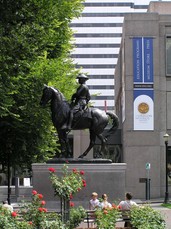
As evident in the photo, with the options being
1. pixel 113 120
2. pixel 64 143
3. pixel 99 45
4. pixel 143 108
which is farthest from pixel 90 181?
pixel 99 45

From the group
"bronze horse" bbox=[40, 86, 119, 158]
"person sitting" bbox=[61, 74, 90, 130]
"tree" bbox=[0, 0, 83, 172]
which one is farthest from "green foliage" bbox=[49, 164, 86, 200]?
"tree" bbox=[0, 0, 83, 172]

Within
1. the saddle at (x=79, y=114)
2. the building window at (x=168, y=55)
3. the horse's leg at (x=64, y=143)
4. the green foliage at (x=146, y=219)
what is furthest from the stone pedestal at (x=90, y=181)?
the building window at (x=168, y=55)

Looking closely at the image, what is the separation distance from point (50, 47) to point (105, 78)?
9564 centimetres

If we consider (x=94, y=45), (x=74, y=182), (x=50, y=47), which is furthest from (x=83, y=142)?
(x=94, y=45)

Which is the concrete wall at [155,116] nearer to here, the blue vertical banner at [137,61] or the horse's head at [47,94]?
the blue vertical banner at [137,61]

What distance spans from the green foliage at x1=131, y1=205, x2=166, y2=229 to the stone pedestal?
910 cm

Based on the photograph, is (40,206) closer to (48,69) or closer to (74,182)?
(74,182)

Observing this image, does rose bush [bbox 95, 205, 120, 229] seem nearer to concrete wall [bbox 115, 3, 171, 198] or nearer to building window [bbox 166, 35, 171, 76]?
concrete wall [bbox 115, 3, 171, 198]

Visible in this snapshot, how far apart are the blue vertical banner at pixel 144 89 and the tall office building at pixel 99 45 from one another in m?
75.3

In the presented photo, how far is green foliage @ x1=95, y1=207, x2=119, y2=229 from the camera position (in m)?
13.4

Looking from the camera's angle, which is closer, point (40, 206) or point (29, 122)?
point (40, 206)

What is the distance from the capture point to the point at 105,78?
127812 millimetres

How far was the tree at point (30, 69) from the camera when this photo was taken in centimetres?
2508

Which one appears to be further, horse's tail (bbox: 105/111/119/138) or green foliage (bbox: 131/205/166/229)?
horse's tail (bbox: 105/111/119/138)
